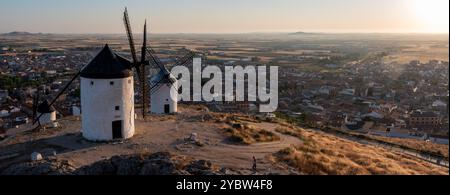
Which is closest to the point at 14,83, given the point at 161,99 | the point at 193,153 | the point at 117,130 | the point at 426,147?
the point at 161,99

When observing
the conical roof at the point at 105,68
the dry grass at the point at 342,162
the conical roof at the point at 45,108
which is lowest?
the dry grass at the point at 342,162

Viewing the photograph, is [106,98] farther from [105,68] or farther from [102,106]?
[105,68]

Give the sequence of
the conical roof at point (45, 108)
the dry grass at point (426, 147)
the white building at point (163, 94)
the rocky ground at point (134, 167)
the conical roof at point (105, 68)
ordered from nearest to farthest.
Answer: the rocky ground at point (134, 167), the conical roof at point (105, 68), the dry grass at point (426, 147), the conical roof at point (45, 108), the white building at point (163, 94)

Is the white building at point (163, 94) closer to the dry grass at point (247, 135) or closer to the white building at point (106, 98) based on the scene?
the dry grass at point (247, 135)

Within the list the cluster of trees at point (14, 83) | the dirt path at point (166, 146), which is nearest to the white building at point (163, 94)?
the dirt path at point (166, 146)

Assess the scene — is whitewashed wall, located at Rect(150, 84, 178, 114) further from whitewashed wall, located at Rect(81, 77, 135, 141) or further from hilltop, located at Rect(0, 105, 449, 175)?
whitewashed wall, located at Rect(81, 77, 135, 141)
